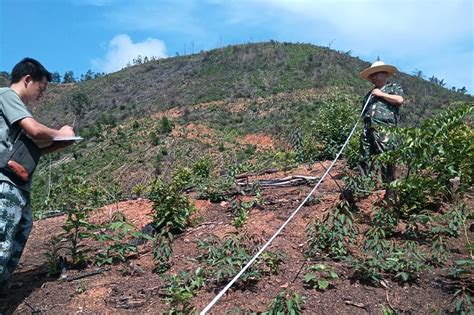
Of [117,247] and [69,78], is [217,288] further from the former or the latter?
[69,78]

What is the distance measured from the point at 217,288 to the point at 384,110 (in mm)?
2370

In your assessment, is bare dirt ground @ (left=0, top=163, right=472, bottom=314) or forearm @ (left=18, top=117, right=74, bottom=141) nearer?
forearm @ (left=18, top=117, right=74, bottom=141)

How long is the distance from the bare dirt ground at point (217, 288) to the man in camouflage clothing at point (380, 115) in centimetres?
47

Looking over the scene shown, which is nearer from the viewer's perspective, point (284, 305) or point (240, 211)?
point (284, 305)

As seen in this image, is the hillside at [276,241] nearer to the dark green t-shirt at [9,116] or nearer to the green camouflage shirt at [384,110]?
the green camouflage shirt at [384,110]

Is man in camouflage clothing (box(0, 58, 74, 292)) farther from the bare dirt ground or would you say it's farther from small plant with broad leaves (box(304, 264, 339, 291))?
small plant with broad leaves (box(304, 264, 339, 291))

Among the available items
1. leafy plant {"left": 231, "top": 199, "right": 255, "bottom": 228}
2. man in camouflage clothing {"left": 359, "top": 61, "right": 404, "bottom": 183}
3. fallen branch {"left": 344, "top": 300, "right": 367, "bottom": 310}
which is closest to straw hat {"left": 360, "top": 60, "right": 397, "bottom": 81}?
man in camouflage clothing {"left": 359, "top": 61, "right": 404, "bottom": 183}

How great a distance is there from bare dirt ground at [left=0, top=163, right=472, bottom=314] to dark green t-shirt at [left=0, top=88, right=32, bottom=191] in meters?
0.84

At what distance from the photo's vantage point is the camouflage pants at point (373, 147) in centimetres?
441

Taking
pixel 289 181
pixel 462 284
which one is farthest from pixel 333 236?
pixel 289 181

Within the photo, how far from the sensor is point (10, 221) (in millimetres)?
2949

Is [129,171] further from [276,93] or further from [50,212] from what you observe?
[50,212]

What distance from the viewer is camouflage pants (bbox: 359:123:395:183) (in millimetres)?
4405

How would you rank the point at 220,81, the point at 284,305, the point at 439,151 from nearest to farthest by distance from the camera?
1. the point at 284,305
2. the point at 439,151
3. the point at 220,81
